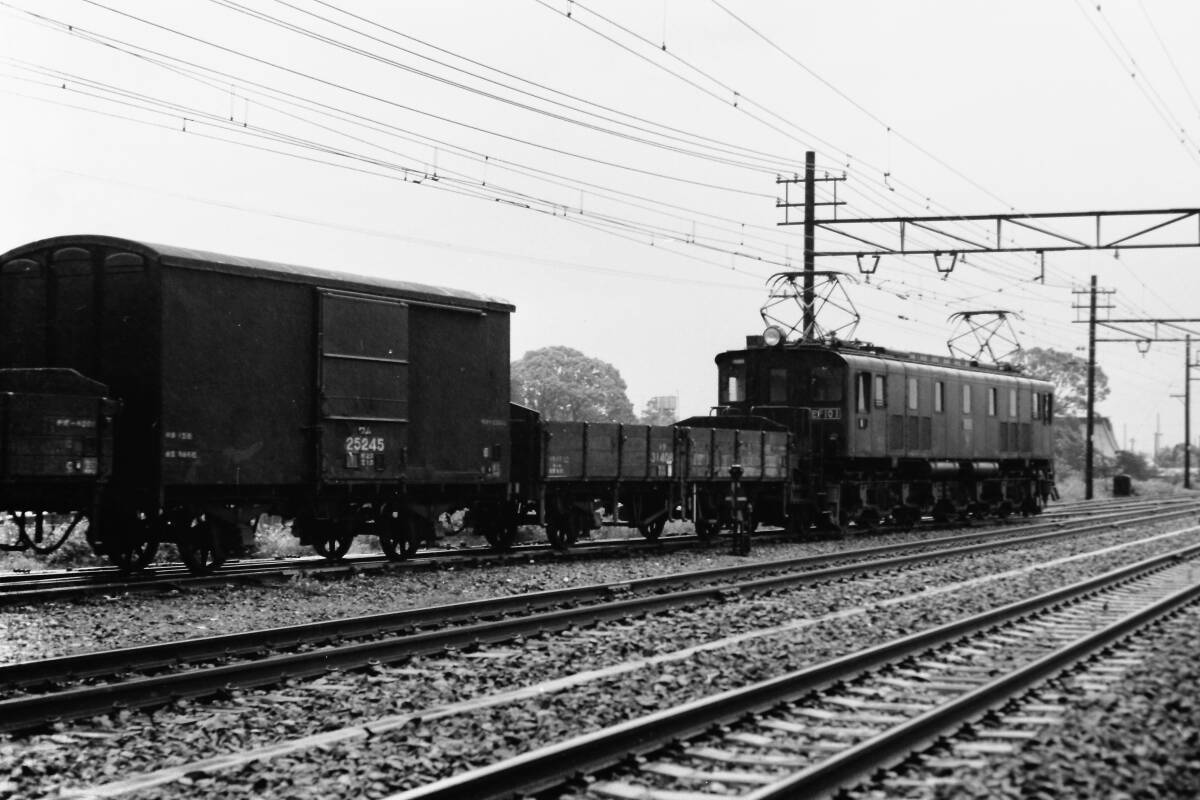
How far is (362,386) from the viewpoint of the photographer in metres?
16.3

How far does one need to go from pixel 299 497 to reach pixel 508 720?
8766 millimetres

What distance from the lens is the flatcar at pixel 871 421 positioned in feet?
82.6

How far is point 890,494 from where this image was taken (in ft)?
89.9

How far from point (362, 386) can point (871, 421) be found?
12370 mm

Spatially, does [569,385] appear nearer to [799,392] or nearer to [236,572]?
[799,392]

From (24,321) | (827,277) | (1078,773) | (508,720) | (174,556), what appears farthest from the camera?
(827,277)

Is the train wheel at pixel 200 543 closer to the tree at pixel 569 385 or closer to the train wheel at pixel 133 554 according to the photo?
the train wheel at pixel 133 554

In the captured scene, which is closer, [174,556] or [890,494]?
[174,556]

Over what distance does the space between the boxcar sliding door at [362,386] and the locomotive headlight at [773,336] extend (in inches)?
427

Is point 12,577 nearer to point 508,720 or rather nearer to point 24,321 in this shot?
point 24,321

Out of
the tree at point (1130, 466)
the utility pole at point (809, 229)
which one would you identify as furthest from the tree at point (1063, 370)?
the utility pole at point (809, 229)

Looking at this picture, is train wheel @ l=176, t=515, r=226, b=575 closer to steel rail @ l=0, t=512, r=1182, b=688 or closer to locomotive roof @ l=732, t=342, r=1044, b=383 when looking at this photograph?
steel rail @ l=0, t=512, r=1182, b=688

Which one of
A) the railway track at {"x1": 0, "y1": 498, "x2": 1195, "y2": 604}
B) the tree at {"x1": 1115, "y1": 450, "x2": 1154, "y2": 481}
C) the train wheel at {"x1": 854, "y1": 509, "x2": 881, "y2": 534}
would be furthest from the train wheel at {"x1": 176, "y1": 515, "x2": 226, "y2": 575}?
the tree at {"x1": 1115, "y1": 450, "x2": 1154, "y2": 481}

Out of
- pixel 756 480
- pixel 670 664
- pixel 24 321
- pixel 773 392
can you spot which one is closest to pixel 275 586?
pixel 24 321
